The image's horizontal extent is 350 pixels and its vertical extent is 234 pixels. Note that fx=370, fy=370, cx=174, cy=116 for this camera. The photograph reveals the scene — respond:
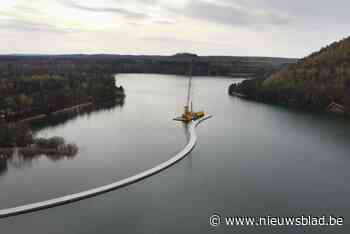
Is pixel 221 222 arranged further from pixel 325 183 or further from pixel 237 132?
pixel 237 132

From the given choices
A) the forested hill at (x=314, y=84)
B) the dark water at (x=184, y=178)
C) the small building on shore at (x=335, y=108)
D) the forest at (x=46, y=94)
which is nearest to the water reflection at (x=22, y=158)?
the dark water at (x=184, y=178)

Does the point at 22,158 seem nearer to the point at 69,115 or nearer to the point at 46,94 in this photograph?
the point at 69,115

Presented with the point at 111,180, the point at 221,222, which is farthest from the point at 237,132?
the point at 221,222

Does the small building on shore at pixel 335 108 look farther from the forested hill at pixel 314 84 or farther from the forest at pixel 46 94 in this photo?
the forest at pixel 46 94

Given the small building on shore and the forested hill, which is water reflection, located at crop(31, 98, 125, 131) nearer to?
the forested hill

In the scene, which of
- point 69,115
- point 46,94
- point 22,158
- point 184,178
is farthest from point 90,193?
point 46,94

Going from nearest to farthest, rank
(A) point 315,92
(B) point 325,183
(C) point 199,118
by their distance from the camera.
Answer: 1. (B) point 325,183
2. (C) point 199,118
3. (A) point 315,92
